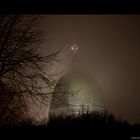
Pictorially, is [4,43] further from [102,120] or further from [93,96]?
[93,96]

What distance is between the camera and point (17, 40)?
821 centimetres

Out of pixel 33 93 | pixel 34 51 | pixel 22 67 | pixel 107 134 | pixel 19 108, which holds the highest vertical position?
pixel 34 51
